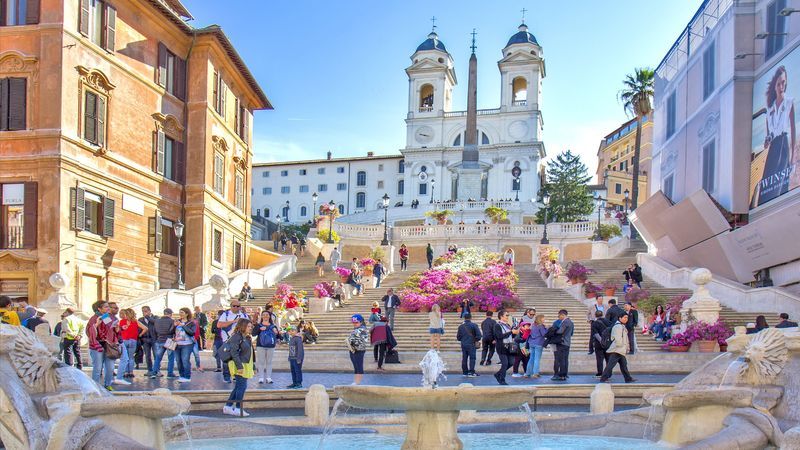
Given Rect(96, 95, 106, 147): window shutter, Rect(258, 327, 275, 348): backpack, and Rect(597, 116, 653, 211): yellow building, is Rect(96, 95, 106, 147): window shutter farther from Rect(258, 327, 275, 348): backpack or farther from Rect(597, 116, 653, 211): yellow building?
Rect(597, 116, 653, 211): yellow building

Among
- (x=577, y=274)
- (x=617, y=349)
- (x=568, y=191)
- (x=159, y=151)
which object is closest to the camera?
(x=617, y=349)

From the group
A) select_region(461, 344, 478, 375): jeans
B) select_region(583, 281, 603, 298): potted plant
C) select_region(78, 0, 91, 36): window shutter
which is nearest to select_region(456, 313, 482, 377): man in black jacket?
select_region(461, 344, 478, 375): jeans

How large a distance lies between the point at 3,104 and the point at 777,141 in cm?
2409

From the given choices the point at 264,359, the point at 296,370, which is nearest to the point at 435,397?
the point at 296,370

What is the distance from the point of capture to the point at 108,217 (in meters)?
26.8

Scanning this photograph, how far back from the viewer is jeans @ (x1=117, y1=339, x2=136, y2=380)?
48.1ft

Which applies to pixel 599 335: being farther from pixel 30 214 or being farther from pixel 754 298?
pixel 30 214

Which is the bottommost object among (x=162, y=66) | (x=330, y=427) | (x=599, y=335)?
(x=330, y=427)

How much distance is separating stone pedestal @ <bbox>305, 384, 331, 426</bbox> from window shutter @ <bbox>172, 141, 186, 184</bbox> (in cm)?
2258

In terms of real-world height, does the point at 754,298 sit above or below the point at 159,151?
below

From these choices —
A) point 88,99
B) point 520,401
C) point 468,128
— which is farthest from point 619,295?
point 468,128

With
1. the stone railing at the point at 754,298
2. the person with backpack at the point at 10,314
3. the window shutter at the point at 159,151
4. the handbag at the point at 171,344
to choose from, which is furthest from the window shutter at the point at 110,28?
the stone railing at the point at 754,298

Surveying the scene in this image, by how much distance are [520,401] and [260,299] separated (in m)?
22.9

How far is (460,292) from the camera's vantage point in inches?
1042
